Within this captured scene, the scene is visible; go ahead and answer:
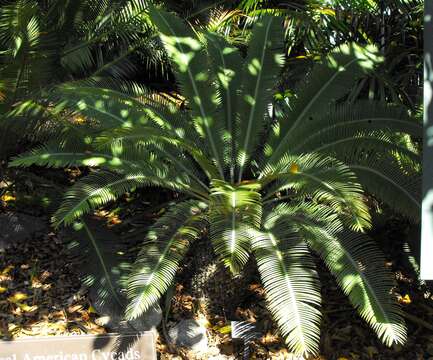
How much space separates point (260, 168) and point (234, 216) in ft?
3.53

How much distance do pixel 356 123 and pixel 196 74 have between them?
1.32 metres

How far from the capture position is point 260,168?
5.45 metres

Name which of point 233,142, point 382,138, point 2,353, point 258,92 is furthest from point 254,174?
point 2,353

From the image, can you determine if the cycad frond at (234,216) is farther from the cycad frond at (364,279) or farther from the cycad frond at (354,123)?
the cycad frond at (354,123)

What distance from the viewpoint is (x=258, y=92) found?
17.9 feet

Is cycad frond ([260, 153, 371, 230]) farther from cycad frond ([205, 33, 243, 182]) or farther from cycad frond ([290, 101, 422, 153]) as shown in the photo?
cycad frond ([205, 33, 243, 182])

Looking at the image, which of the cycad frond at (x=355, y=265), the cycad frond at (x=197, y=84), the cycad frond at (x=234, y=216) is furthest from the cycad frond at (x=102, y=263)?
the cycad frond at (x=355, y=265)

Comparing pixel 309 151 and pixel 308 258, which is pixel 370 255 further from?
pixel 309 151

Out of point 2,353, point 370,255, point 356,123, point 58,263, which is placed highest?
point 356,123

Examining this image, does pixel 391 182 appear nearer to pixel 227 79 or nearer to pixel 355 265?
pixel 355 265

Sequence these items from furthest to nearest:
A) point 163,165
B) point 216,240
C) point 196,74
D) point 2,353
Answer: point 196,74 → point 163,165 → point 216,240 → point 2,353

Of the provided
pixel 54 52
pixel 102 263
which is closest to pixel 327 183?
pixel 102 263

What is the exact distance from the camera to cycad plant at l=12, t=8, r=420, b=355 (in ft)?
14.4

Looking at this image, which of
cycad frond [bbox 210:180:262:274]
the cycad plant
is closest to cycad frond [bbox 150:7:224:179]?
the cycad plant
